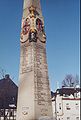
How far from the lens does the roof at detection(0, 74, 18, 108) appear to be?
4116 centimetres

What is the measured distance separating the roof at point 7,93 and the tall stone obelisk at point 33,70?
951 inches

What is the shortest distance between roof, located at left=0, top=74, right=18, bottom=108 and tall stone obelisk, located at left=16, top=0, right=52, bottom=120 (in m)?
24.1

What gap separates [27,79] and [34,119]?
268 cm

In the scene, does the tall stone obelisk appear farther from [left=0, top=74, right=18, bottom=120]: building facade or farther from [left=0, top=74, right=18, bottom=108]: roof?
[left=0, top=74, right=18, bottom=108]: roof

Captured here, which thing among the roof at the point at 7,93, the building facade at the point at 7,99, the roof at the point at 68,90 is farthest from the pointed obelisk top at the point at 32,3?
the roof at the point at 68,90

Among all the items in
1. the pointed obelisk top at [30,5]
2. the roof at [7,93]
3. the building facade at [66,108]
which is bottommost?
the building facade at [66,108]

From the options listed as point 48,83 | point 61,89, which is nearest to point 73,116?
point 61,89

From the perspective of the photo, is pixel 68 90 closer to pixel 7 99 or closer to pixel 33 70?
pixel 7 99

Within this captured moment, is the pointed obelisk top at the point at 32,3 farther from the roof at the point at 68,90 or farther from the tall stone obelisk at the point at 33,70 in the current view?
the roof at the point at 68,90

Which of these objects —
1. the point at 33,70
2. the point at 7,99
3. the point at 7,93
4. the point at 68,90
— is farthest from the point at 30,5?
Result: the point at 68,90

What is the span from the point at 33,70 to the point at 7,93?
2988 cm

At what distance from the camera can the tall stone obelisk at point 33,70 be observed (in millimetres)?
15078

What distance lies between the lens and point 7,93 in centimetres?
4456

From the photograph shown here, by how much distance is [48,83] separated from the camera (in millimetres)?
16188
